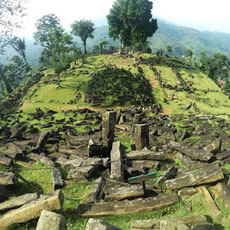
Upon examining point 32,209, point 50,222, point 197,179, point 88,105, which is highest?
point 50,222

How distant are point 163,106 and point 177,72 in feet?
65.5

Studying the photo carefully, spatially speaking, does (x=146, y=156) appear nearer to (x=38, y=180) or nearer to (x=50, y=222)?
(x=38, y=180)

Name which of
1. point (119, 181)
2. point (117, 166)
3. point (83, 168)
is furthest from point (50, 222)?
point (117, 166)

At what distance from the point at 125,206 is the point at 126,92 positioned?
27.3 m

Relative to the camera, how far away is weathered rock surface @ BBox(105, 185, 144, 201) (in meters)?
6.19

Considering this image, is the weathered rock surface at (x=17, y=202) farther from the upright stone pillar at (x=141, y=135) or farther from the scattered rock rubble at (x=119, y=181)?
the upright stone pillar at (x=141, y=135)

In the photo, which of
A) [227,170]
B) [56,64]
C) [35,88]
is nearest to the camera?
[227,170]

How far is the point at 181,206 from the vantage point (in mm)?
5766

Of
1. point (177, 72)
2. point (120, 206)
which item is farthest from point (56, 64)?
point (120, 206)

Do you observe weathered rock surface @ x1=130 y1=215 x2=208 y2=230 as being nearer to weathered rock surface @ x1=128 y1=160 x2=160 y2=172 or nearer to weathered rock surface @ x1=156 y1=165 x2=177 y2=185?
weathered rock surface @ x1=156 y1=165 x2=177 y2=185

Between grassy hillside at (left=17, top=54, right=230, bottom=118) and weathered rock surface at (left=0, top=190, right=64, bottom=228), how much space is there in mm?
24522

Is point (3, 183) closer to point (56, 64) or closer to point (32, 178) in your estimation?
point (32, 178)

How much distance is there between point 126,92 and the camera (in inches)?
1266

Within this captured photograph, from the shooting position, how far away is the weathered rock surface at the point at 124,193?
619 cm
